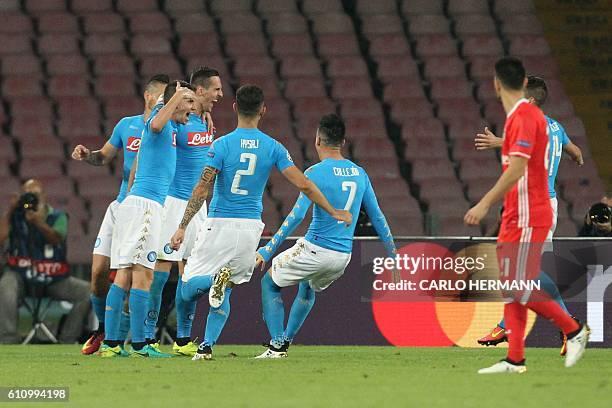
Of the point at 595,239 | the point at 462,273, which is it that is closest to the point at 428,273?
the point at 462,273

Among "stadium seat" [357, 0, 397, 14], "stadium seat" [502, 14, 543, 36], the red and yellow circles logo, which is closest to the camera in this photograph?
the red and yellow circles logo

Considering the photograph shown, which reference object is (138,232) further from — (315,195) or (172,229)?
(315,195)

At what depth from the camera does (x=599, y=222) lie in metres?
12.3

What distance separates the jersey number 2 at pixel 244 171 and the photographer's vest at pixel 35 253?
4443mm

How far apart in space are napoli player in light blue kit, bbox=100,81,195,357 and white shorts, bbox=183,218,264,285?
1.61 ft

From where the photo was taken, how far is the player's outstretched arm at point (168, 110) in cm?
884

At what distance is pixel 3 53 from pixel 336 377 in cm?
1243

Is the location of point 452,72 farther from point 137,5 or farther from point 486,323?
point 486,323

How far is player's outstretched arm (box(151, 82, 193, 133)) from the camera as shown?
8844 mm

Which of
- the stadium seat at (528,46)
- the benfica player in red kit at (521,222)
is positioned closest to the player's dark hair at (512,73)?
the benfica player in red kit at (521,222)

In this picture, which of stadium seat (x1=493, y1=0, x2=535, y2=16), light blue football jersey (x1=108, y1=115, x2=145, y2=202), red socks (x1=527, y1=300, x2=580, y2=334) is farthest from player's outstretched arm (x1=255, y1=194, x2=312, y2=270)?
stadium seat (x1=493, y1=0, x2=535, y2=16)

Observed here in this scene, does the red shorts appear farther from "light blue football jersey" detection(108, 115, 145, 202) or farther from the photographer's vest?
the photographer's vest

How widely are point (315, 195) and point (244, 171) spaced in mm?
561

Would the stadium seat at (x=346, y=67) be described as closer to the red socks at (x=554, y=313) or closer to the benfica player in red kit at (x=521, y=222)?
the benfica player in red kit at (x=521, y=222)
